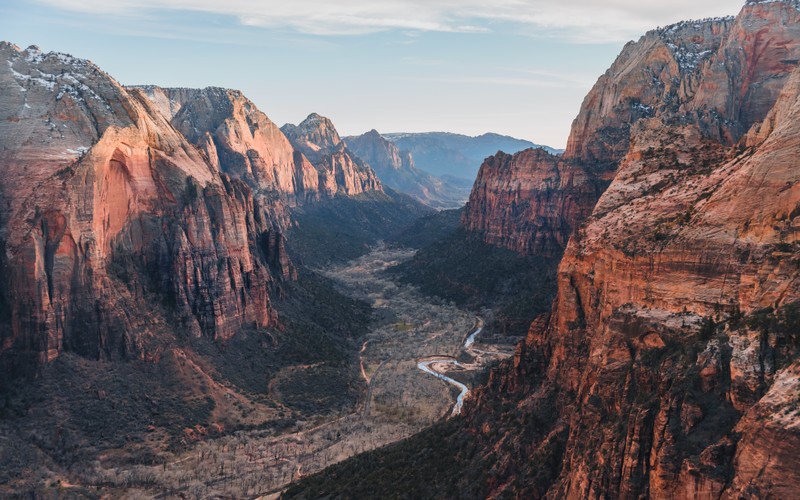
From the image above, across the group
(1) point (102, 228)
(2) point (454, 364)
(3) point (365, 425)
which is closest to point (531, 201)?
(2) point (454, 364)

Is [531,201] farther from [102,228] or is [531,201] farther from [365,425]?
[102,228]

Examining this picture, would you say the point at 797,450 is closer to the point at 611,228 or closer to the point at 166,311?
the point at 611,228

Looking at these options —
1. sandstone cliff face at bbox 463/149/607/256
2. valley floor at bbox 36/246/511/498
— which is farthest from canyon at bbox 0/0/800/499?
sandstone cliff face at bbox 463/149/607/256

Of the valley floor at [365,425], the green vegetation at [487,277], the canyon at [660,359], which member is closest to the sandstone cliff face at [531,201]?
the green vegetation at [487,277]

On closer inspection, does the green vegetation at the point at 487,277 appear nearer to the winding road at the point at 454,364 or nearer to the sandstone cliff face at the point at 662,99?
the sandstone cliff face at the point at 662,99

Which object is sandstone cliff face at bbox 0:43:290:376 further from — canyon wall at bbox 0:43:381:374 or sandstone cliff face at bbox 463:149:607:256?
sandstone cliff face at bbox 463:149:607:256
